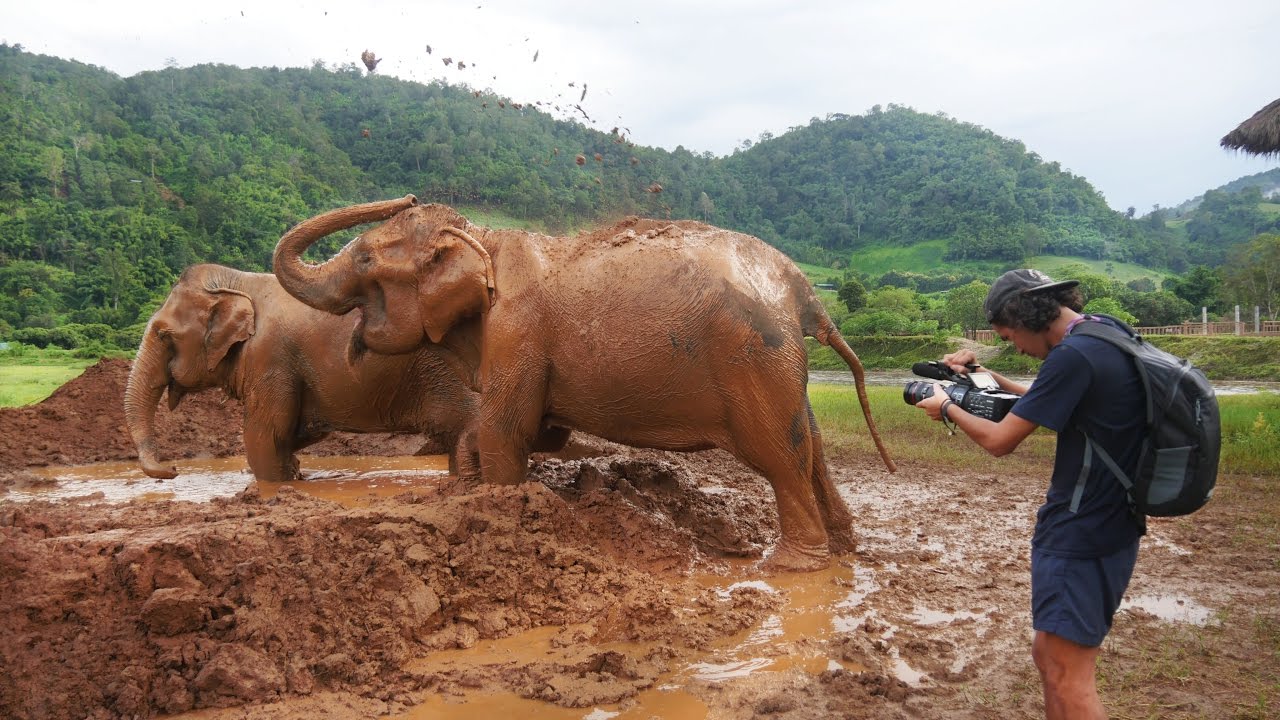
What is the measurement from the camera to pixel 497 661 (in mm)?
4395

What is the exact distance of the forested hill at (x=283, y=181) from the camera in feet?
107

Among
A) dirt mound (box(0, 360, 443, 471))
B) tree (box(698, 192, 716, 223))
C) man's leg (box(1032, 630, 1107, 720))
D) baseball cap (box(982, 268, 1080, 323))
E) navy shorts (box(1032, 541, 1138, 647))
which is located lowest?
dirt mound (box(0, 360, 443, 471))

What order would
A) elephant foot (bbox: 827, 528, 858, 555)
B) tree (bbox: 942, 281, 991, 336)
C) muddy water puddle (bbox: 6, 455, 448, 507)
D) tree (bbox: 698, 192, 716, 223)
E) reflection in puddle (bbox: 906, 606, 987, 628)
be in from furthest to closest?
tree (bbox: 698, 192, 716, 223) → tree (bbox: 942, 281, 991, 336) → muddy water puddle (bbox: 6, 455, 448, 507) → elephant foot (bbox: 827, 528, 858, 555) → reflection in puddle (bbox: 906, 606, 987, 628)

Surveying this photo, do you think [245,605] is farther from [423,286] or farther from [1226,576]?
[1226,576]

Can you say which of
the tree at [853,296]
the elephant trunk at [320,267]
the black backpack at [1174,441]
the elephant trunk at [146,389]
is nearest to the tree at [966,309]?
the tree at [853,296]

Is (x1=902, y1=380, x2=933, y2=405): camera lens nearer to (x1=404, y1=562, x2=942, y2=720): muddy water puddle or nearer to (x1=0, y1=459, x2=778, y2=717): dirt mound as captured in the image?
(x1=404, y1=562, x2=942, y2=720): muddy water puddle

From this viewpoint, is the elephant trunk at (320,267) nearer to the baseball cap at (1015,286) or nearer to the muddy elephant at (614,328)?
the muddy elephant at (614,328)

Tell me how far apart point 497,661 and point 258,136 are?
52.1 m

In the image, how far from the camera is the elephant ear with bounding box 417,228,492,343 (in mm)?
6344

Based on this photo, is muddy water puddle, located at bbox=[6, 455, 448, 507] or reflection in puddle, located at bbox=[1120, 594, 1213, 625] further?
muddy water puddle, located at bbox=[6, 455, 448, 507]

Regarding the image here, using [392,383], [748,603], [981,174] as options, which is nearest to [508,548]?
[748,603]

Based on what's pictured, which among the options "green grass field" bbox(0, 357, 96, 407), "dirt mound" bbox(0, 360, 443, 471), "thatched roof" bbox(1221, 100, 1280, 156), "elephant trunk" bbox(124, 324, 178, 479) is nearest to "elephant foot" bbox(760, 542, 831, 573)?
"elephant trunk" bbox(124, 324, 178, 479)

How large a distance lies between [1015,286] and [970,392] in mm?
440

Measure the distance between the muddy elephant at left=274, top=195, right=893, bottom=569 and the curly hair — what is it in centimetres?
250
